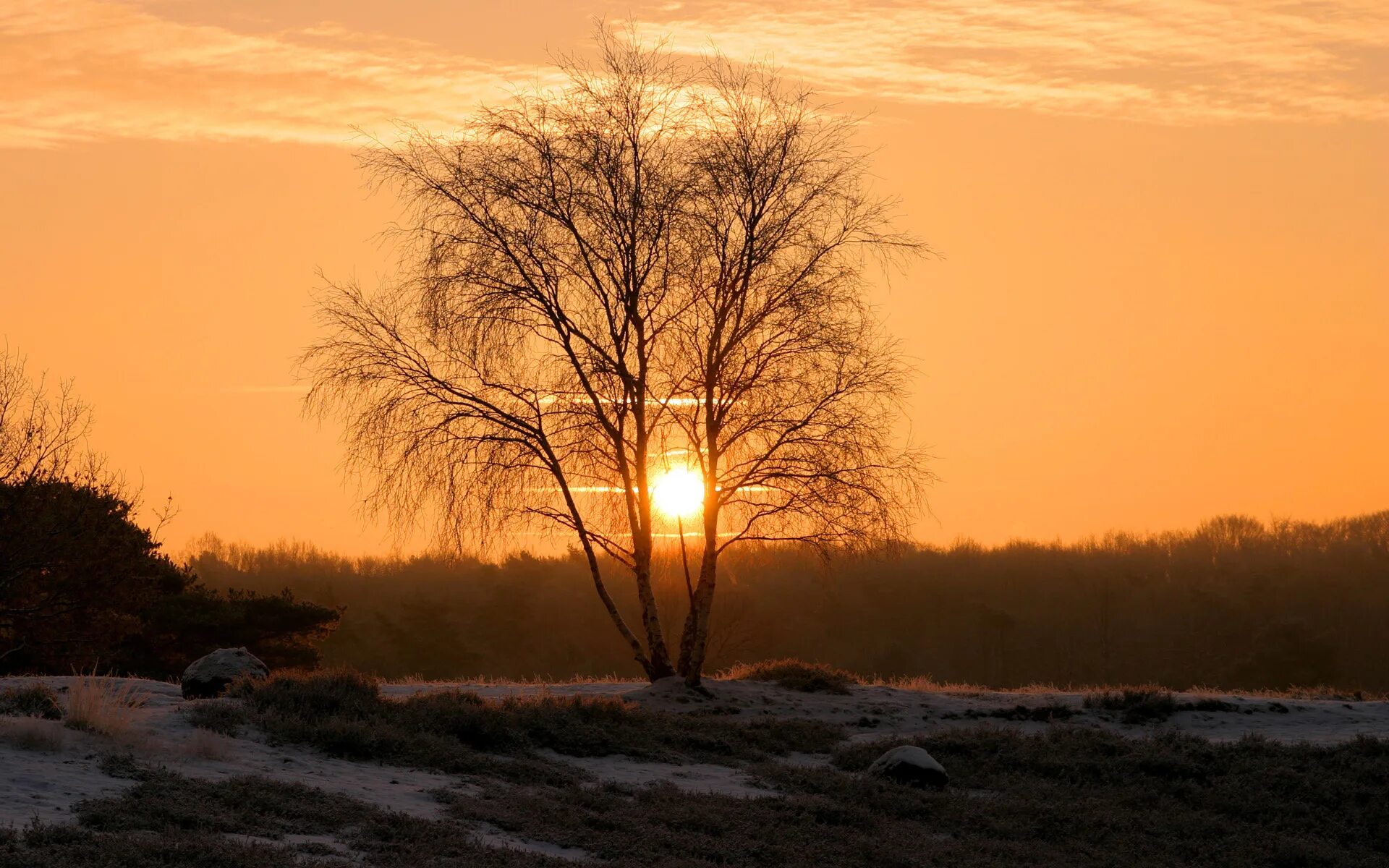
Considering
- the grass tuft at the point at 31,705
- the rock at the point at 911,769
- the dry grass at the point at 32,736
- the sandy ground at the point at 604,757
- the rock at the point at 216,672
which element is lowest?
the rock at the point at 911,769

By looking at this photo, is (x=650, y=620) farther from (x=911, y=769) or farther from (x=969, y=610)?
(x=969, y=610)

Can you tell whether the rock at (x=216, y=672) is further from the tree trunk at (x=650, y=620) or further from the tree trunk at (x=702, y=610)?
the tree trunk at (x=702, y=610)

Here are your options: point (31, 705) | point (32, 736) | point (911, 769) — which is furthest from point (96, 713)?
point (911, 769)

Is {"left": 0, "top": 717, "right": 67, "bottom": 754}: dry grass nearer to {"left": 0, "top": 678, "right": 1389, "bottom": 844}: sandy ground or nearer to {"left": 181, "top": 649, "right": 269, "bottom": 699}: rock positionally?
{"left": 0, "top": 678, "right": 1389, "bottom": 844}: sandy ground

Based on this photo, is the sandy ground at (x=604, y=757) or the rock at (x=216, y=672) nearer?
the sandy ground at (x=604, y=757)

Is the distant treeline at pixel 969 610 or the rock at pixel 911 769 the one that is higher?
the distant treeline at pixel 969 610

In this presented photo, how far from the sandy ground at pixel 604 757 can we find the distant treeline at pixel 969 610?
963 inches

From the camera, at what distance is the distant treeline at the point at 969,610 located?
173 feet

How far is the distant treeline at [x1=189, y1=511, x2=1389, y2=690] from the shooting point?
173 ft

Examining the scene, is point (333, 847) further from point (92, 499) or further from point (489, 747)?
point (92, 499)

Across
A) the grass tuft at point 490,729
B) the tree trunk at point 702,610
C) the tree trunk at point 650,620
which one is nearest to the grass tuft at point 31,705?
the grass tuft at point 490,729

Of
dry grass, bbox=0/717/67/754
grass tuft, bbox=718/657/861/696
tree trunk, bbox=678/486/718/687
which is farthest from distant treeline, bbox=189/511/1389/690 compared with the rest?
dry grass, bbox=0/717/67/754

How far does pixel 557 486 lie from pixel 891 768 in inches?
375

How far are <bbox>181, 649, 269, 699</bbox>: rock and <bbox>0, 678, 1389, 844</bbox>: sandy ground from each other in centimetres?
33
